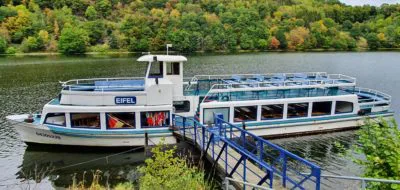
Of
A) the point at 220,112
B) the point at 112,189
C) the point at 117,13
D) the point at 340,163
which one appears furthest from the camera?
the point at 117,13

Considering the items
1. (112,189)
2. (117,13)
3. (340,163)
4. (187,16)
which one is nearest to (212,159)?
(112,189)

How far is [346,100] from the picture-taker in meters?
23.4

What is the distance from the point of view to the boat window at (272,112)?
22.2m

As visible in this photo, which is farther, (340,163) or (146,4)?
(146,4)

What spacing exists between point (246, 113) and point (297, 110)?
13.4 feet

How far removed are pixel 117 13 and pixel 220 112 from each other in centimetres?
14469

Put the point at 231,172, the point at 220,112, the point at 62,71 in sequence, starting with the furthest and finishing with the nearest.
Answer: the point at 62,71, the point at 220,112, the point at 231,172

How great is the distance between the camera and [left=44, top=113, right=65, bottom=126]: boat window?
19.7 m

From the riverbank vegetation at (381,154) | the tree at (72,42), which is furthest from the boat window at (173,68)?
the tree at (72,42)

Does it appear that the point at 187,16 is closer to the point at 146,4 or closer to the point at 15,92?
the point at 146,4

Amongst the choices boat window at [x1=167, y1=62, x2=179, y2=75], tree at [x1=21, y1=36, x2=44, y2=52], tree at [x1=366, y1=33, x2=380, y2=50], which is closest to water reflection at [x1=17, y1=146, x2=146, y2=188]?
boat window at [x1=167, y1=62, x2=179, y2=75]

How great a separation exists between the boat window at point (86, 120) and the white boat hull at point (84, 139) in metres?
0.77

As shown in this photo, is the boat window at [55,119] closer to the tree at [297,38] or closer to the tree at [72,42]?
the tree at [72,42]

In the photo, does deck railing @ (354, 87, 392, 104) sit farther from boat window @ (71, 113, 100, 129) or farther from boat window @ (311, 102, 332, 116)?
boat window @ (71, 113, 100, 129)
